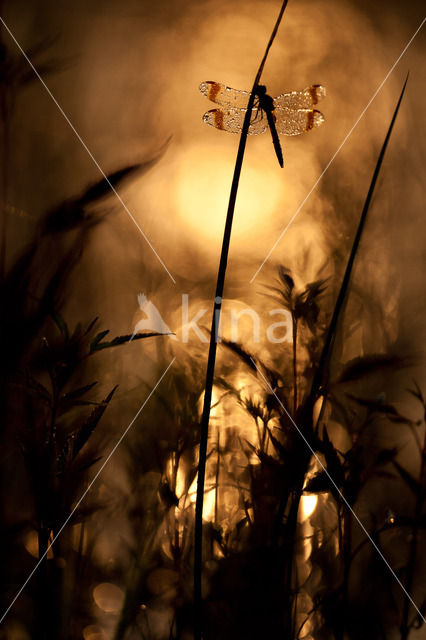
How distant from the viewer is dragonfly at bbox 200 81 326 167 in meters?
0.57

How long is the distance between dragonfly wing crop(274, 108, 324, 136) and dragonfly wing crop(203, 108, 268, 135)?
0.02 meters

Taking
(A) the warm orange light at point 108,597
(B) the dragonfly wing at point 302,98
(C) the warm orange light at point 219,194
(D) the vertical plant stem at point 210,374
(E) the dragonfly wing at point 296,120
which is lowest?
(A) the warm orange light at point 108,597

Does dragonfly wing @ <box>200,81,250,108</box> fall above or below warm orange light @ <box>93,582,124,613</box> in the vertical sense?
above

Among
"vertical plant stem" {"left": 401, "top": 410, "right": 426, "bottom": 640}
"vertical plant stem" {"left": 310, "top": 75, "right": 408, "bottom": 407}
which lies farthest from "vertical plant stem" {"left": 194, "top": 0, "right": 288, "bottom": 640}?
"vertical plant stem" {"left": 401, "top": 410, "right": 426, "bottom": 640}

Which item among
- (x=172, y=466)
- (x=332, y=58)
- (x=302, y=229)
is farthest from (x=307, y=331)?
(x=332, y=58)

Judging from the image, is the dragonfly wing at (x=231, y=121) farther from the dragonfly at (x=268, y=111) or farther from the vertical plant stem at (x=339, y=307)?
the vertical plant stem at (x=339, y=307)

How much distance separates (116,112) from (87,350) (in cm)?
31

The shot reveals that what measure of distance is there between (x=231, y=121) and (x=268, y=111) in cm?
5

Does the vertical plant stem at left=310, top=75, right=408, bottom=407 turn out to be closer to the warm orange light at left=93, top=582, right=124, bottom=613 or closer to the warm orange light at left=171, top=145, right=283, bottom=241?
the warm orange light at left=171, top=145, right=283, bottom=241

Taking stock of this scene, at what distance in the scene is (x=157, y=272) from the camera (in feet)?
1.95

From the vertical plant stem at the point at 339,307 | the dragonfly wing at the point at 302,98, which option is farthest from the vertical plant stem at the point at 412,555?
the dragonfly wing at the point at 302,98

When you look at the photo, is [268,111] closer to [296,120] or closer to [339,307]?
[296,120]

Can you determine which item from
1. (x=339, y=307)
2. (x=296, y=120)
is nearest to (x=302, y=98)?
(x=296, y=120)

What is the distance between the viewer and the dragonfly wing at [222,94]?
577 millimetres
